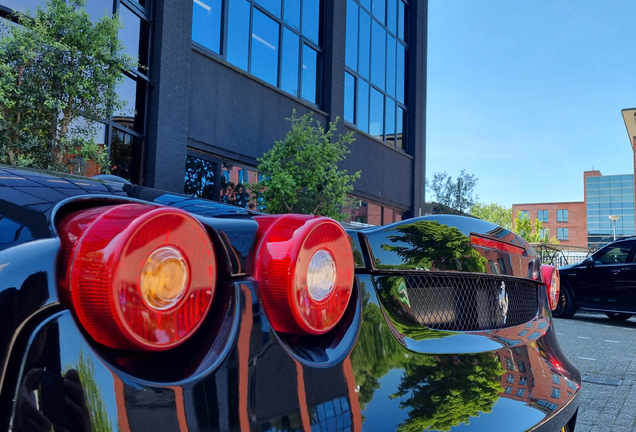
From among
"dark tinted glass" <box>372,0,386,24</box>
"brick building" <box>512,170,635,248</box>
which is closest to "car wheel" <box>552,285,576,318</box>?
"dark tinted glass" <box>372,0,386,24</box>

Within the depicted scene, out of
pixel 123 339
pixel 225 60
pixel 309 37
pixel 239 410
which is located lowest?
pixel 239 410

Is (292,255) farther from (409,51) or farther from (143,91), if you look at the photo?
(409,51)

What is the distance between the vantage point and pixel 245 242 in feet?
3.34

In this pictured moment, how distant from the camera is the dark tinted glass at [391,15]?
1933cm

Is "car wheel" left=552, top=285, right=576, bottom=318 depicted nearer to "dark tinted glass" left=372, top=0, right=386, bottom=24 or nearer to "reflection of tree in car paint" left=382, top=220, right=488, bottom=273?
"reflection of tree in car paint" left=382, top=220, right=488, bottom=273

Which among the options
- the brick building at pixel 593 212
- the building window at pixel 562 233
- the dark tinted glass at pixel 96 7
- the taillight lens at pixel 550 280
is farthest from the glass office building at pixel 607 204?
the taillight lens at pixel 550 280

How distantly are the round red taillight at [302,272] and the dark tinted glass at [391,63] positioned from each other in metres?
18.9

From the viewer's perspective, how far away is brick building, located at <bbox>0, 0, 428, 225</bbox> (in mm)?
9742

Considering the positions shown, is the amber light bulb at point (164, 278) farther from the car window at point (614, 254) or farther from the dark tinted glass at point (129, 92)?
the car window at point (614, 254)

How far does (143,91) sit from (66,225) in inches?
386

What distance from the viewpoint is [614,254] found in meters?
10.2

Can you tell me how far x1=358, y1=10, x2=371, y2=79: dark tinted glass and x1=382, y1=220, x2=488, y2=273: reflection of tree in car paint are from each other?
16.3 metres

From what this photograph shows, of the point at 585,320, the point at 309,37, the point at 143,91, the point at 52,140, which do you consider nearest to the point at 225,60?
the point at 143,91

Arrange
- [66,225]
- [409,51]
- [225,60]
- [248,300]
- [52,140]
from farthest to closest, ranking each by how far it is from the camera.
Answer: [409,51]
[225,60]
[52,140]
[248,300]
[66,225]
